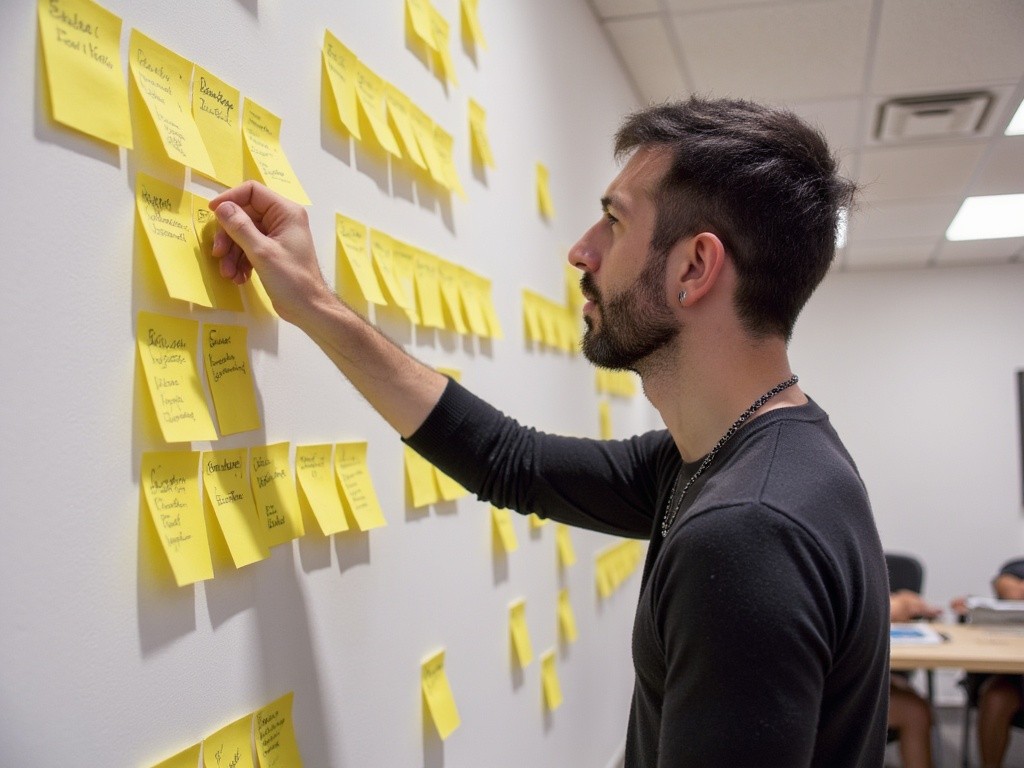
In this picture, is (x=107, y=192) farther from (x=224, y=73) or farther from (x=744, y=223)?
(x=744, y=223)

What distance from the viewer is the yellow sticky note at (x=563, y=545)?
1.98m

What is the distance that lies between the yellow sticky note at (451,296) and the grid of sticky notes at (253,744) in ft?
2.00

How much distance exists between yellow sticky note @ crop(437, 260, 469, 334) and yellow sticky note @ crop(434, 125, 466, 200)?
12 centimetres

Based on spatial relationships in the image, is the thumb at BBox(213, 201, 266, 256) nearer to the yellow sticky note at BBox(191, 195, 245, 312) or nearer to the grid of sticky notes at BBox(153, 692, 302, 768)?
the yellow sticky note at BBox(191, 195, 245, 312)

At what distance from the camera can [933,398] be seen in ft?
19.5

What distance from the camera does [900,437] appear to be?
5949 millimetres

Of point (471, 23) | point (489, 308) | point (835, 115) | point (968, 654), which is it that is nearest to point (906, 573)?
point (968, 654)

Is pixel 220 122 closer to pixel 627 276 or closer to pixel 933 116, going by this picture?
pixel 627 276

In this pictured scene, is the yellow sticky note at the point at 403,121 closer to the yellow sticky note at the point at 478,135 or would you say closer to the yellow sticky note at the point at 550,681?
the yellow sticky note at the point at 478,135

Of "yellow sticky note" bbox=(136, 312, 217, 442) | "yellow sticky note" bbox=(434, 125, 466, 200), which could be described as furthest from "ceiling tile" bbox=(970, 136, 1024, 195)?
"yellow sticky note" bbox=(136, 312, 217, 442)

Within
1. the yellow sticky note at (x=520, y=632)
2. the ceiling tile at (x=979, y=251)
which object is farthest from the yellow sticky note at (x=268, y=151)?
the ceiling tile at (x=979, y=251)

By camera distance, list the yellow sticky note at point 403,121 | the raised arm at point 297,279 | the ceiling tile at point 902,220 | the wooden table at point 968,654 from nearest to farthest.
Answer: the raised arm at point 297,279 < the yellow sticky note at point 403,121 < the wooden table at point 968,654 < the ceiling tile at point 902,220

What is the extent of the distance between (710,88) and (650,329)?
2231 mm

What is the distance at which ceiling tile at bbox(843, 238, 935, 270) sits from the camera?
539 cm
